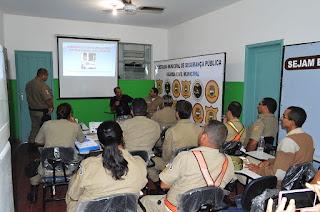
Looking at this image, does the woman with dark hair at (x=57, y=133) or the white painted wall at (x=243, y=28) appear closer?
the woman with dark hair at (x=57, y=133)

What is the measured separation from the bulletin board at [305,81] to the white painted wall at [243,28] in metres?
0.19

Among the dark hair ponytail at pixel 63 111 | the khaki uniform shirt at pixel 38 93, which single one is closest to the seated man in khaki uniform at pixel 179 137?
the dark hair ponytail at pixel 63 111

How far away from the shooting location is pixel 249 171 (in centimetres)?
240

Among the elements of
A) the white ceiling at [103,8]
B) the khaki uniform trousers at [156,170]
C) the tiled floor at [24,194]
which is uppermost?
the white ceiling at [103,8]

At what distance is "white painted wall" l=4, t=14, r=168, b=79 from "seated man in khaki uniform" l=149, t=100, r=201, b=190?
180 inches

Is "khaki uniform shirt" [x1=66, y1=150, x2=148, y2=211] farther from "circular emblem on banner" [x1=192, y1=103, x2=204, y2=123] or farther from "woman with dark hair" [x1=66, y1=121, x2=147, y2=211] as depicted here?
"circular emblem on banner" [x1=192, y1=103, x2=204, y2=123]

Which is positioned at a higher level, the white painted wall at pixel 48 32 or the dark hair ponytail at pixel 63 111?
the white painted wall at pixel 48 32

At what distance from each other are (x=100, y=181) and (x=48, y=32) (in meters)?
5.69

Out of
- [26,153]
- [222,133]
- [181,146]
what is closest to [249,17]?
[181,146]

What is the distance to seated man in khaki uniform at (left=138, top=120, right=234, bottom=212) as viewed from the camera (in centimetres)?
179

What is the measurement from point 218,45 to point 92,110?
390 cm

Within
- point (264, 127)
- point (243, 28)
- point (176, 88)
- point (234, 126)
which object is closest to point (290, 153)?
point (234, 126)

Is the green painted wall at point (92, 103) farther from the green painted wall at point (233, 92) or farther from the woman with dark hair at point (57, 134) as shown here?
the woman with dark hair at point (57, 134)

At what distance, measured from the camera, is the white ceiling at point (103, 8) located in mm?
4841
